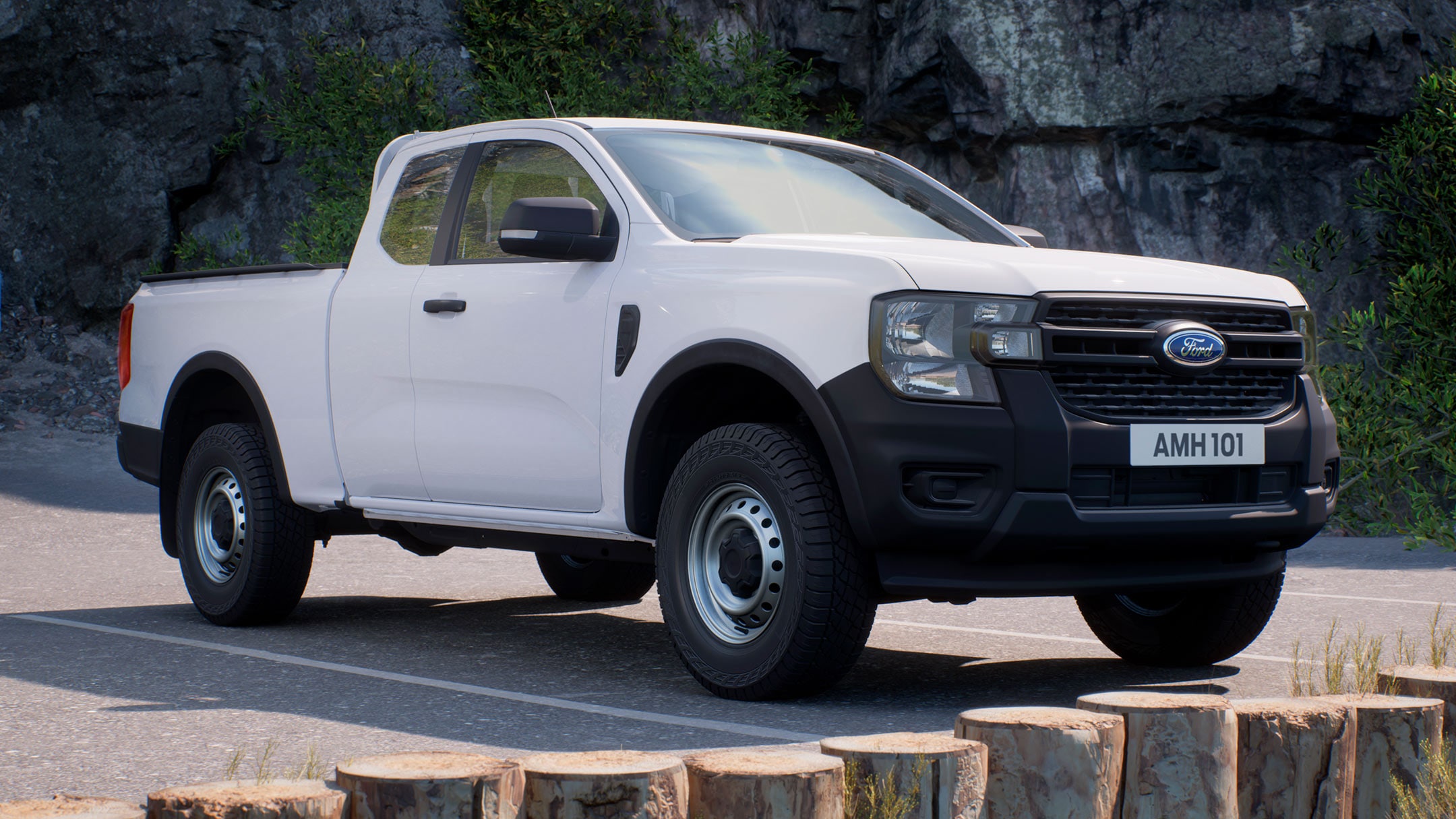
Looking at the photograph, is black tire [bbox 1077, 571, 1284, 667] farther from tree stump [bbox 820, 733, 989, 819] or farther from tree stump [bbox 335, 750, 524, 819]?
tree stump [bbox 335, 750, 524, 819]

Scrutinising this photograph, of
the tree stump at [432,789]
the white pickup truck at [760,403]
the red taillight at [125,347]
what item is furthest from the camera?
the red taillight at [125,347]

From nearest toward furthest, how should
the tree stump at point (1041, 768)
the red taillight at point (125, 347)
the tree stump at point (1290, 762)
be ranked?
the tree stump at point (1041, 768), the tree stump at point (1290, 762), the red taillight at point (125, 347)

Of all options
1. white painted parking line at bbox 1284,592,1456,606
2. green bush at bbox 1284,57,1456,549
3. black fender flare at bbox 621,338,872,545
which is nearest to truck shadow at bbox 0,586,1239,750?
black fender flare at bbox 621,338,872,545

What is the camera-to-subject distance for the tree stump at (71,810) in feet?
7.46

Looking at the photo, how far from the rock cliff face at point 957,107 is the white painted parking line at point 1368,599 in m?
8.70

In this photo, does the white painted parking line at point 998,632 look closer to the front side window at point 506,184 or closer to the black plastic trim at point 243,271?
the front side window at point 506,184

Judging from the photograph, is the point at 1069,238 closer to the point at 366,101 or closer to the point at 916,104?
the point at 916,104

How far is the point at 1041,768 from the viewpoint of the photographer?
287cm

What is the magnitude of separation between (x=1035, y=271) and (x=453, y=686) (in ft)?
7.55

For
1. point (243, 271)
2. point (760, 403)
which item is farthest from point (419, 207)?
point (760, 403)

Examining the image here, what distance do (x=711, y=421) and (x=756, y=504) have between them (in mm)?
633

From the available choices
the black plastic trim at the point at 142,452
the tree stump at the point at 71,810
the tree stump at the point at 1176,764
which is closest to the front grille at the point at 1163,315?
the tree stump at the point at 1176,764

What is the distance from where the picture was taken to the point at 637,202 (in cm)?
559

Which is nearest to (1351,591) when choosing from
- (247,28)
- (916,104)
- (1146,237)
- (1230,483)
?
(1230,483)
